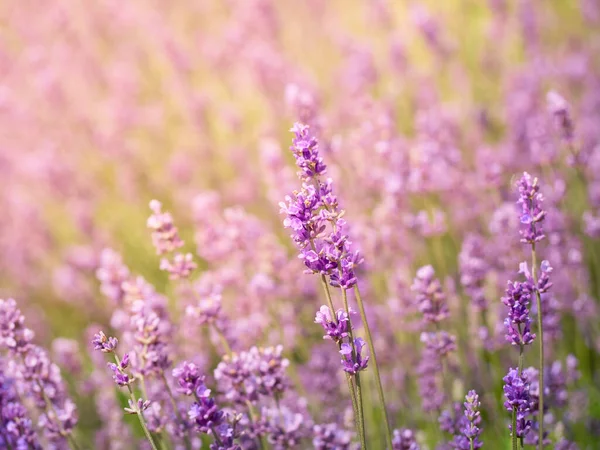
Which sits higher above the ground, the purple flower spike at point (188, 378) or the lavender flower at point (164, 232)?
the lavender flower at point (164, 232)

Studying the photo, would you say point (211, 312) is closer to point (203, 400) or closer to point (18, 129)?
point (203, 400)

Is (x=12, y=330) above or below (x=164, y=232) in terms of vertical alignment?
below

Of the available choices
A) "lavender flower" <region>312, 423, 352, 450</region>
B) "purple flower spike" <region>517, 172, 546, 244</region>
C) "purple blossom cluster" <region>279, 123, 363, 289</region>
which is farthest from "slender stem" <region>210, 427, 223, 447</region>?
"purple flower spike" <region>517, 172, 546, 244</region>

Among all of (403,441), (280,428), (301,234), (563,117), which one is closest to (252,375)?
(280,428)

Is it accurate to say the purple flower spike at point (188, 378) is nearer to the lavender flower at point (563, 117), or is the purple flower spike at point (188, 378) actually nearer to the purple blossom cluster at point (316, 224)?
the purple blossom cluster at point (316, 224)

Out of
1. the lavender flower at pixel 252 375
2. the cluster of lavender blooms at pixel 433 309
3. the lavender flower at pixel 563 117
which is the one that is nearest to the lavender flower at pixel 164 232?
the lavender flower at pixel 252 375

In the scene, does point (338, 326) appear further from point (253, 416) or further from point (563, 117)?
point (563, 117)

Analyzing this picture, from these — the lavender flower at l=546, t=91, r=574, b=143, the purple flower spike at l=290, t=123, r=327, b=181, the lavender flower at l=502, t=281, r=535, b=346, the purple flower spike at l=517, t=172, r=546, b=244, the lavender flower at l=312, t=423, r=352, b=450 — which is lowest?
the lavender flower at l=312, t=423, r=352, b=450

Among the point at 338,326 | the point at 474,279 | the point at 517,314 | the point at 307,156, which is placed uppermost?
the point at 474,279

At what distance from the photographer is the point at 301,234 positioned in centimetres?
217

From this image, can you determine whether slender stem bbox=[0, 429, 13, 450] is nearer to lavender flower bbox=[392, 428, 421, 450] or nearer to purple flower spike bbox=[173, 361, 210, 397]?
purple flower spike bbox=[173, 361, 210, 397]

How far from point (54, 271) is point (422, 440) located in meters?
4.64

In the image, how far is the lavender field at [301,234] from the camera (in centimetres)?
267

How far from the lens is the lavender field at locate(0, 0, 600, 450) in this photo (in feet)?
8.75
